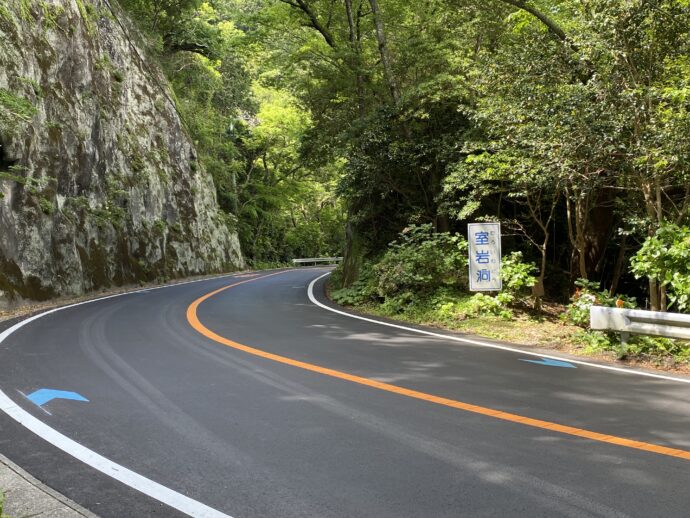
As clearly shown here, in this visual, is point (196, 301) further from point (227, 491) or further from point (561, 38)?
point (227, 491)

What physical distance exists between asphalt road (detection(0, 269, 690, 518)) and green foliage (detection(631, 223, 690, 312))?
1992 millimetres

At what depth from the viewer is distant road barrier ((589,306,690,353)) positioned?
24.0ft

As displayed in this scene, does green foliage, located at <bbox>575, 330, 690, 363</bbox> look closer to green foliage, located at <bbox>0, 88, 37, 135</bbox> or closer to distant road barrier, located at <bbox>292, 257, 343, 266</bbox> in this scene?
green foliage, located at <bbox>0, 88, 37, 135</bbox>

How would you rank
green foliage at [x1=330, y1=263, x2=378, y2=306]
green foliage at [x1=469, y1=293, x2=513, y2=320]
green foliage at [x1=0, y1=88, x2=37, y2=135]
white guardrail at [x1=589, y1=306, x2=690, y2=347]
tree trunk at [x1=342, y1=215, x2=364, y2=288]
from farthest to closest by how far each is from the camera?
tree trunk at [x1=342, y1=215, x2=364, y2=288] → green foliage at [x1=330, y1=263, x2=378, y2=306] → green foliage at [x1=0, y1=88, x2=37, y2=135] → green foliage at [x1=469, y1=293, x2=513, y2=320] → white guardrail at [x1=589, y1=306, x2=690, y2=347]

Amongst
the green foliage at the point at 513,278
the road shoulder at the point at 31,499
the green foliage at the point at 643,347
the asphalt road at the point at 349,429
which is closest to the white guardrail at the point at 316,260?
the green foliage at the point at 513,278

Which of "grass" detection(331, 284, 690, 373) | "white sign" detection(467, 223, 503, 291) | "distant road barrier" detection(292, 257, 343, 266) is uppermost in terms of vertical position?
"white sign" detection(467, 223, 503, 291)

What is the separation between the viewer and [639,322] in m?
7.77

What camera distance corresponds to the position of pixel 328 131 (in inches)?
840

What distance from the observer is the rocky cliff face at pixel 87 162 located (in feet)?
50.5

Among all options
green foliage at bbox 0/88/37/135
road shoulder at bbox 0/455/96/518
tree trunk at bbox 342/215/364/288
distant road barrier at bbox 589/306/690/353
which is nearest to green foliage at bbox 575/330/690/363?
distant road barrier at bbox 589/306/690/353

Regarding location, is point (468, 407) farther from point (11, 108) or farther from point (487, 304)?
point (11, 108)

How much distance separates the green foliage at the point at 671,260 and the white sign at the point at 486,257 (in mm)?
3299

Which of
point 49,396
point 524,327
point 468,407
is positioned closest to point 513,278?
point 524,327

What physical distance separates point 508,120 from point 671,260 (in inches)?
164
